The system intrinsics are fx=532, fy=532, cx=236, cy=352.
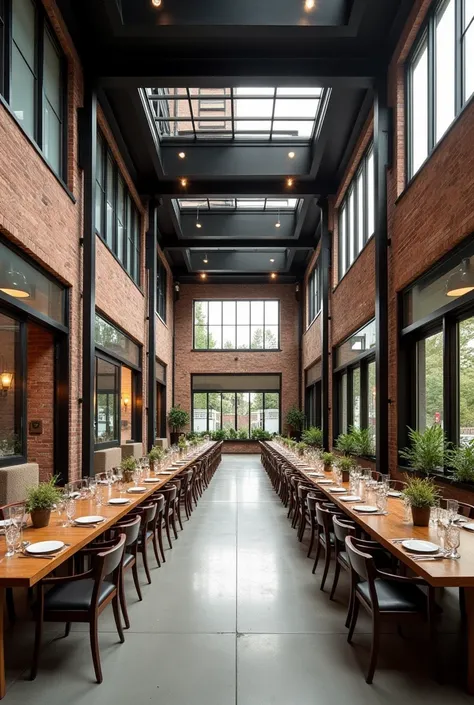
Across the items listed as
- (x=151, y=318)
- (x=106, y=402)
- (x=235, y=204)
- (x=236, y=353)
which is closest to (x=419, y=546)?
(x=106, y=402)

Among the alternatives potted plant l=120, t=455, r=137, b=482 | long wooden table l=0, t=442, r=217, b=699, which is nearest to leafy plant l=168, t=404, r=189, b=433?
potted plant l=120, t=455, r=137, b=482

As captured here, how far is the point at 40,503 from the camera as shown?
13.0 ft

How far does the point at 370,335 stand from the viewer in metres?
9.91

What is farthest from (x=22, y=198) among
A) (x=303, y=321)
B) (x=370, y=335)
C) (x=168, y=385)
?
(x=303, y=321)

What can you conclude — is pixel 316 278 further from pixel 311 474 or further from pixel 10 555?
pixel 10 555

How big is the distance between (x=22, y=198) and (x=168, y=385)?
14194 millimetres

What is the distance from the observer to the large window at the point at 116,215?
383 inches

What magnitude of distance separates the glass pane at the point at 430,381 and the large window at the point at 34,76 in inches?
217

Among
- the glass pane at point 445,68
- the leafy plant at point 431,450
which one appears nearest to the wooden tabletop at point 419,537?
the leafy plant at point 431,450

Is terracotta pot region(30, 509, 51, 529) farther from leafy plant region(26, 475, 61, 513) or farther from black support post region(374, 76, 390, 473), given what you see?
black support post region(374, 76, 390, 473)

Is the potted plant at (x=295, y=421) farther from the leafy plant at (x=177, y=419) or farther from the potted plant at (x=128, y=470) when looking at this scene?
the potted plant at (x=128, y=470)

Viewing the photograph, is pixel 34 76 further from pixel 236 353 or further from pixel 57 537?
pixel 236 353

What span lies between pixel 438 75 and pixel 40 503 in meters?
6.63

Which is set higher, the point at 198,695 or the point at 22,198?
the point at 22,198
